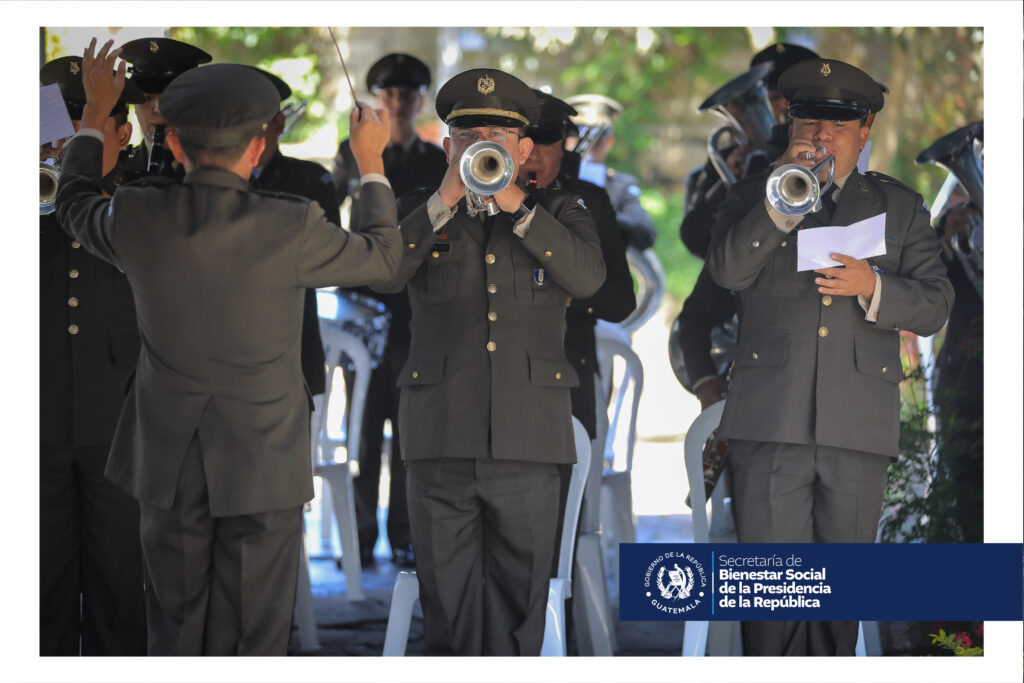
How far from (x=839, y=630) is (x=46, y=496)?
2654mm

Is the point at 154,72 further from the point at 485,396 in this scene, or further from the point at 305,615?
the point at 305,615

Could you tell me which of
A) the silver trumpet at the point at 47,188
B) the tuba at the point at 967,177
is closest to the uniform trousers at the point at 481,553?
the silver trumpet at the point at 47,188

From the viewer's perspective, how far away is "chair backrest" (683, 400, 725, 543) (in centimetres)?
487

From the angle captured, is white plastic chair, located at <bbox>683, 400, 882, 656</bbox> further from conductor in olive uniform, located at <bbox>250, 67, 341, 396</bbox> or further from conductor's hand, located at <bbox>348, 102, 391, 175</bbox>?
conductor's hand, located at <bbox>348, 102, 391, 175</bbox>

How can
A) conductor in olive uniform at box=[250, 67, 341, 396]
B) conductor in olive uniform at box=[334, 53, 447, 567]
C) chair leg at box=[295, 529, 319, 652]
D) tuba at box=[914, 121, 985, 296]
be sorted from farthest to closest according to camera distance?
conductor in olive uniform at box=[334, 53, 447, 567] → chair leg at box=[295, 529, 319, 652] → conductor in olive uniform at box=[250, 67, 341, 396] → tuba at box=[914, 121, 985, 296]

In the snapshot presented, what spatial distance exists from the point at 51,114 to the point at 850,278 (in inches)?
104

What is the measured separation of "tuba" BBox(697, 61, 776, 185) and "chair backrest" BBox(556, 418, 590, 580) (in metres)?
1.46

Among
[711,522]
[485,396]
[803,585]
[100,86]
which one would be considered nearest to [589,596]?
[711,522]

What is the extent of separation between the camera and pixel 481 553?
4246 millimetres

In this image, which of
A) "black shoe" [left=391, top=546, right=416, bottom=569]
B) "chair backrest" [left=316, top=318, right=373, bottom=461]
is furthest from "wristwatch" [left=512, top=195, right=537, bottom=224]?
"black shoe" [left=391, top=546, right=416, bottom=569]
